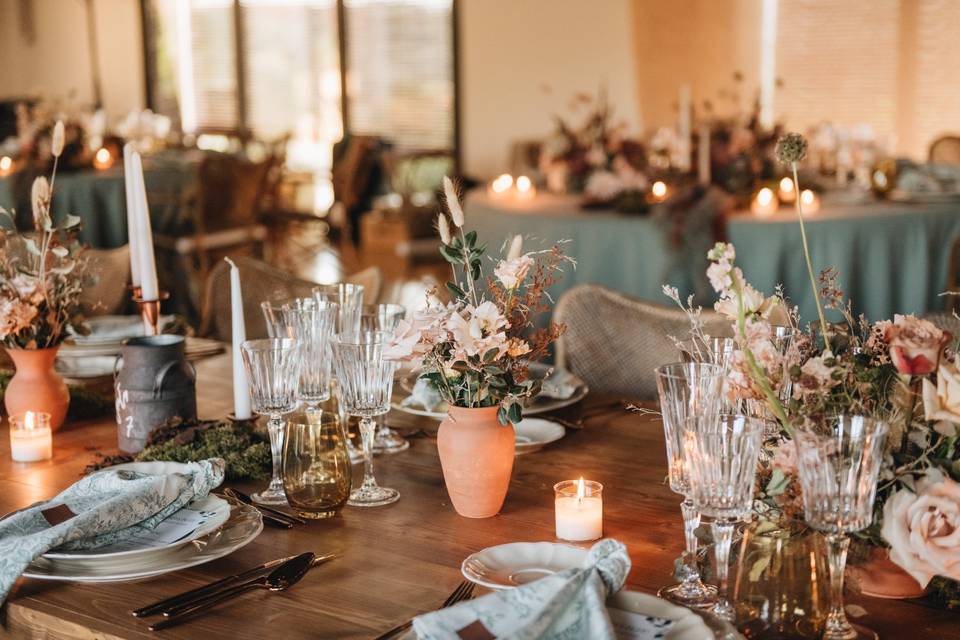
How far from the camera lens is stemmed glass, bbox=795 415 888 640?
1056 millimetres

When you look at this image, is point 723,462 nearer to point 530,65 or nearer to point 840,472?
point 840,472

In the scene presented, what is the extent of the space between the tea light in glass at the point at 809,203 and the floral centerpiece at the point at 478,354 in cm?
304

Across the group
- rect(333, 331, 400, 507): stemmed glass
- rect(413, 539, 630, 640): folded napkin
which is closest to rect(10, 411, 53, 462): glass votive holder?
rect(333, 331, 400, 507): stemmed glass

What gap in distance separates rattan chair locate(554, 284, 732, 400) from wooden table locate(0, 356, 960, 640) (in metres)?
0.46

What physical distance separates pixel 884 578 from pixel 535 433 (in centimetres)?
72

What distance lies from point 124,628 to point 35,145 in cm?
576

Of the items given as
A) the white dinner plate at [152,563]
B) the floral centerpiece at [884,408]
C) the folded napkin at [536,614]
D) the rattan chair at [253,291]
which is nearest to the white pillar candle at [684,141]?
the rattan chair at [253,291]

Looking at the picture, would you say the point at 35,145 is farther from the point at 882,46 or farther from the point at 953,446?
the point at 953,446

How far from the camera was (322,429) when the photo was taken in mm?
1456

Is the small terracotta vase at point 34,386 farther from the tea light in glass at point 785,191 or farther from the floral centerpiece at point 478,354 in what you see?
the tea light in glass at point 785,191

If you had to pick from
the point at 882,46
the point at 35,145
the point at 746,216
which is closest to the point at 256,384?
the point at 746,216

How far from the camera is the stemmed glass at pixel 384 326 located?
1.74 metres

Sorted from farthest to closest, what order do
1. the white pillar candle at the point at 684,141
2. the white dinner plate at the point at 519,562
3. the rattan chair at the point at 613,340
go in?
1. the white pillar candle at the point at 684,141
2. the rattan chair at the point at 613,340
3. the white dinner plate at the point at 519,562

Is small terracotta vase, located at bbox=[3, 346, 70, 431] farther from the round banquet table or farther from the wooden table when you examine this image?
the round banquet table
